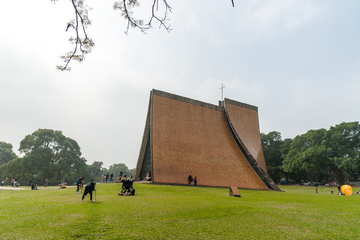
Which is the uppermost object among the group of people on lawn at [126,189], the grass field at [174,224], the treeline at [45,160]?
the treeline at [45,160]

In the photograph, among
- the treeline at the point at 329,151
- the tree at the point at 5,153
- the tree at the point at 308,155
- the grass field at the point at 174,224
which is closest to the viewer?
the grass field at the point at 174,224

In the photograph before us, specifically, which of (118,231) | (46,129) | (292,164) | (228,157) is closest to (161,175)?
(228,157)

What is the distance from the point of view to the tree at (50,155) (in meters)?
33.8

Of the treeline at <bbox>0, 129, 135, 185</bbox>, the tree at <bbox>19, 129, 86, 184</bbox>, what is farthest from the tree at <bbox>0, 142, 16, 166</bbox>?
the tree at <bbox>19, 129, 86, 184</bbox>

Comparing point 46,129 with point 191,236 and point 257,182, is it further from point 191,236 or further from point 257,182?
point 191,236

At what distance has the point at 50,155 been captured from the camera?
3600 cm

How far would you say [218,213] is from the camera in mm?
5707

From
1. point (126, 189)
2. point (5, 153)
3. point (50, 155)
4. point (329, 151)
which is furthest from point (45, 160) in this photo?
point (329, 151)

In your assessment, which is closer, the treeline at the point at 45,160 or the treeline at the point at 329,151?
the treeline at the point at 329,151

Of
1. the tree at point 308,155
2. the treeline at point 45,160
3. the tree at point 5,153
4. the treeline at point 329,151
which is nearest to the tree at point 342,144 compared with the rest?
the treeline at point 329,151

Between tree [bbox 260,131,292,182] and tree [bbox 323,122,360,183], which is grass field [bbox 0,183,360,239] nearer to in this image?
tree [bbox 323,122,360,183]

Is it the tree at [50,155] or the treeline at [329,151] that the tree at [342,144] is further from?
the tree at [50,155]

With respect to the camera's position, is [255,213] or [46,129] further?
[46,129]

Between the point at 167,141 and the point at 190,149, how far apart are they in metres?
2.18
